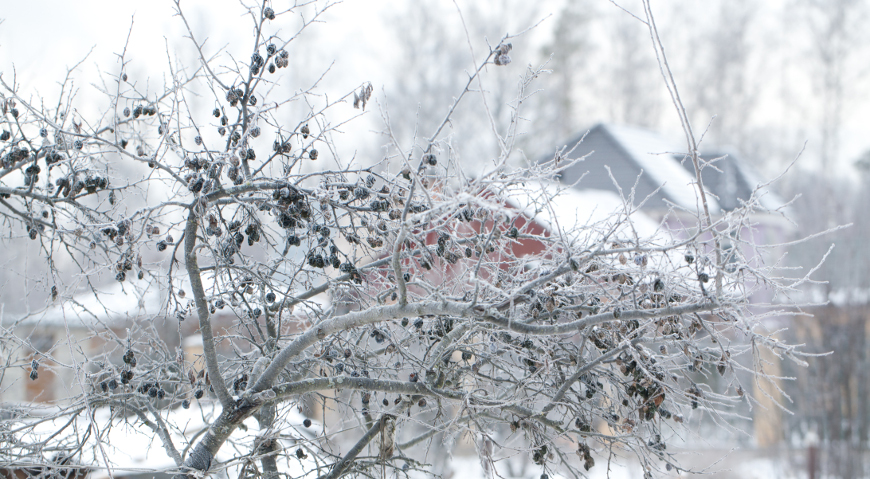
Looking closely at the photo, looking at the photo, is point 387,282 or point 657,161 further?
point 657,161

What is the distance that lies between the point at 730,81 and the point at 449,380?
26865mm

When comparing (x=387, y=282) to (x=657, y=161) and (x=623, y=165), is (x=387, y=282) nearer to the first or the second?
(x=623, y=165)

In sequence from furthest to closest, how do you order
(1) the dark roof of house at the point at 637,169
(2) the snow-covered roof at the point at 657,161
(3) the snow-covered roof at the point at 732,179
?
(3) the snow-covered roof at the point at 732,179 < (1) the dark roof of house at the point at 637,169 < (2) the snow-covered roof at the point at 657,161

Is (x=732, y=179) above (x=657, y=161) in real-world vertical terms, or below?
below

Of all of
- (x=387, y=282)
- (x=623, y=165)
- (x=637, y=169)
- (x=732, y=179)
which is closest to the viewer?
(x=387, y=282)

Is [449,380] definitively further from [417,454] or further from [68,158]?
[417,454]

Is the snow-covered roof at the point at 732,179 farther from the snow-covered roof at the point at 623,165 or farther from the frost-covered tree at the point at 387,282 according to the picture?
the frost-covered tree at the point at 387,282

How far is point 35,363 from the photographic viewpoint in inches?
154

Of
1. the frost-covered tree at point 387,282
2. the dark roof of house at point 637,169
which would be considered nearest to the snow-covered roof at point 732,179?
the dark roof of house at point 637,169

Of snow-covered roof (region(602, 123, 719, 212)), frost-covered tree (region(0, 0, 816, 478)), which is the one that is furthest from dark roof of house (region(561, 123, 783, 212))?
frost-covered tree (region(0, 0, 816, 478))

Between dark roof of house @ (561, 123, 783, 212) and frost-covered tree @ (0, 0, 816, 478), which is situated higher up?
dark roof of house @ (561, 123, 783, 212)

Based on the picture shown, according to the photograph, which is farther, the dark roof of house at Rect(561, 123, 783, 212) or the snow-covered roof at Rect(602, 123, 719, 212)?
the dark roof of house at Rect(561, 123, 783, 212)

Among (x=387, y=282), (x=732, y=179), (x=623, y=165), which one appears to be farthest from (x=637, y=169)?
(x=387, y=282)

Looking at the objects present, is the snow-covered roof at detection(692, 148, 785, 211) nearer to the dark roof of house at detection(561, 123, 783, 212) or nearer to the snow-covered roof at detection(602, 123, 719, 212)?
the dark roof of house at detection(561, 123, 783, 212)
